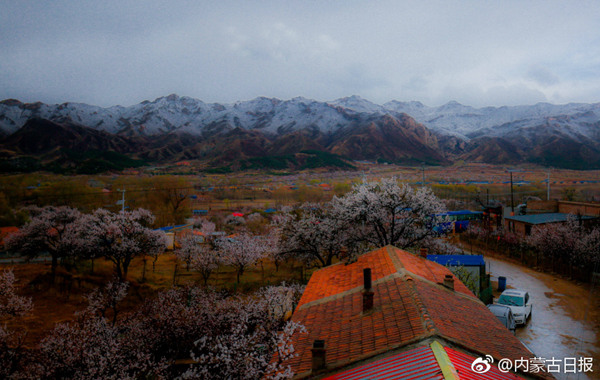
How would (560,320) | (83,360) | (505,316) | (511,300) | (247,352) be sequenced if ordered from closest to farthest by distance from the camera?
(247,352)
(83,360)
(505,316)
(560,320)
(511,300)

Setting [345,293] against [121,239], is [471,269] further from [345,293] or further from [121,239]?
[121,239]

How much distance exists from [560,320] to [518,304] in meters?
2.21

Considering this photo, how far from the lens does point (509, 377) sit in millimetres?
6934

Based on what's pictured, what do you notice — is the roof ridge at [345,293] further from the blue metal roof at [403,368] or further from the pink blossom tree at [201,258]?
the pink blossom tree at [201,258]

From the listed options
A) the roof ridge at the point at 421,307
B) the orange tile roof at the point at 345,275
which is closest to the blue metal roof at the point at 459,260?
the orange tile roof at the point at 345,275

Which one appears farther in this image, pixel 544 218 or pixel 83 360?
pixel 544 218

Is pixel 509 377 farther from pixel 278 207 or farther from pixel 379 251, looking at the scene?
pixel 278 207

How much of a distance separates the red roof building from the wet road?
5743mm

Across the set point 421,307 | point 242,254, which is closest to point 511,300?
point 421,307

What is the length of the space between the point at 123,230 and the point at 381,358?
22.8 m

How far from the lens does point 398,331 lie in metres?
7.93

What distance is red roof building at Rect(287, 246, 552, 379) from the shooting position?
6.71 meters

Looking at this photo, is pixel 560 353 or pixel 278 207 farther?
pixel 278 207

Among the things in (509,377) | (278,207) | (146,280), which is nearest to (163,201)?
(278,207)
